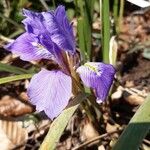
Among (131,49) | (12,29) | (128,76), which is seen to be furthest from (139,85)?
(12,29)

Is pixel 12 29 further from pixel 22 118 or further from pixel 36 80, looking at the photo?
pixel 36 80

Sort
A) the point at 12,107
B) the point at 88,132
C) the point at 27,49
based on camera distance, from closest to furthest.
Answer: the point at 27,49 → the point at 88,132 → the point at 12,107

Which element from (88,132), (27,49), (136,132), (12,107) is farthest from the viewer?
(12,107)

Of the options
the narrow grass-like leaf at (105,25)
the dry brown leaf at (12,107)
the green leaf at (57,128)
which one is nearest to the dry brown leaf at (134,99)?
the narrow grass-like leaf at (105,25)

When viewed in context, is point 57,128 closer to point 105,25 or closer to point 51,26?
point 51,26

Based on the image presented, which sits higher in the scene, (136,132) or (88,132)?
(136,132)

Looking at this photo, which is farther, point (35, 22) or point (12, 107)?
point (12, 107)

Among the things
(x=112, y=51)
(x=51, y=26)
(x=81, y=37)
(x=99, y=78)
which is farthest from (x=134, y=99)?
(x=51, y=26)
